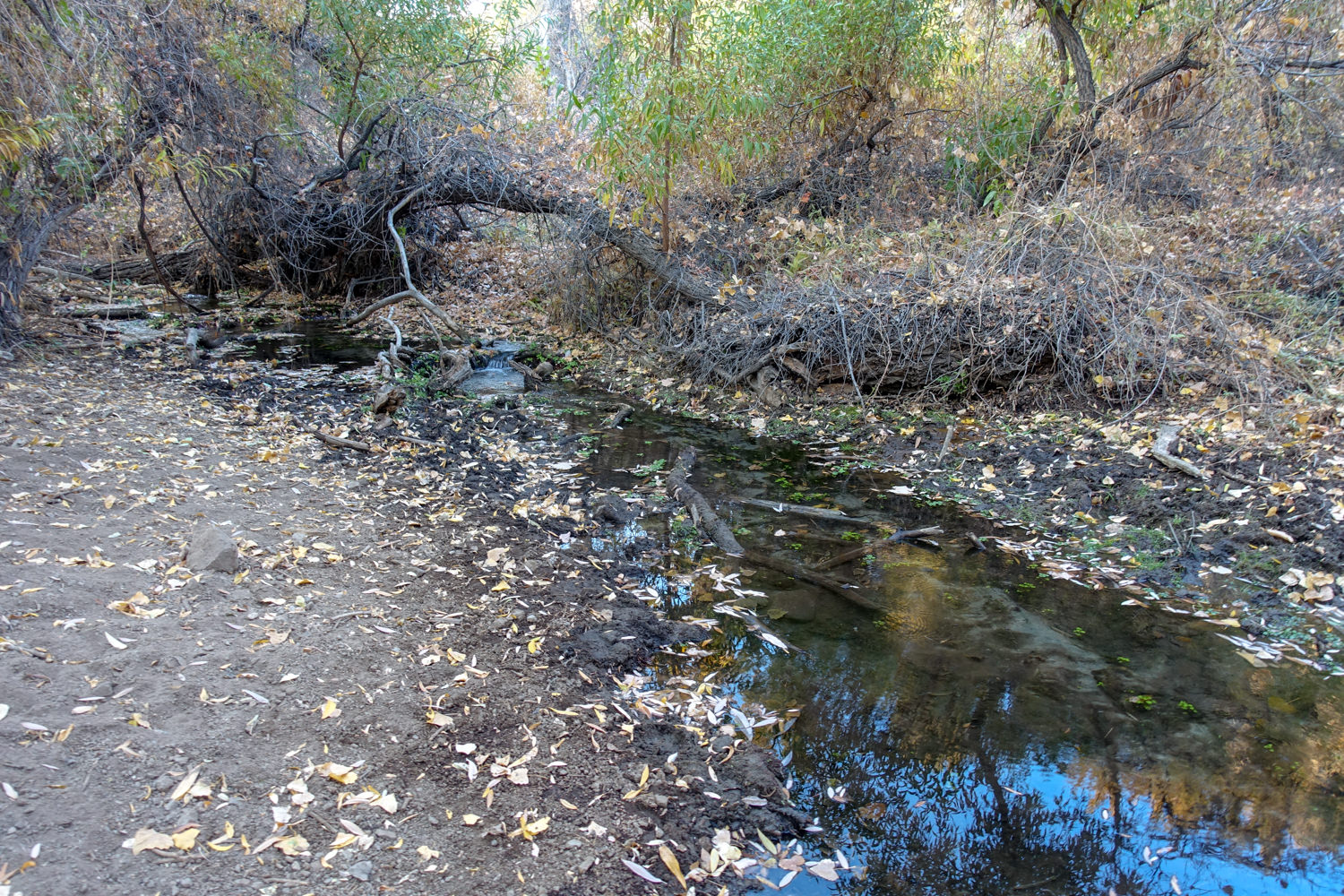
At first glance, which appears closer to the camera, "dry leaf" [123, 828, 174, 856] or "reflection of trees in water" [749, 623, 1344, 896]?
"dry leaf" [123, 828, 174, 856]

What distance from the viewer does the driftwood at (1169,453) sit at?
5.41 meters

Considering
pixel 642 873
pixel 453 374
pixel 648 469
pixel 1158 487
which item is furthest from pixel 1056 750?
pixel 453 374

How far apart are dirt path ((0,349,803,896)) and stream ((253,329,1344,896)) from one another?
38cm

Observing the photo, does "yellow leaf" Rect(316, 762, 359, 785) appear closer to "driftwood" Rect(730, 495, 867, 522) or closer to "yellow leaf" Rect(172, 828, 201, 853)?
"yellow leaf" Rect(172, 828, 201, 853)

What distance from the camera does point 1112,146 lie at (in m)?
8.95

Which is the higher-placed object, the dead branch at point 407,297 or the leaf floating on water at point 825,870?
the dead branch at point 407,297

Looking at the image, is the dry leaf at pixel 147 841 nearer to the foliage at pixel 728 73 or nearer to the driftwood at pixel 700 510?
the driftwood at pixel 700 510

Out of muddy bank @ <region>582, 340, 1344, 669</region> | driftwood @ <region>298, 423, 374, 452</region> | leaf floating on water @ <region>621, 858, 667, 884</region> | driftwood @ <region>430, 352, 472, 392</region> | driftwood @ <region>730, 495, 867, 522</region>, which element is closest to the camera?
leaf floating on water @ <region>621, 858, 667, 884</region>

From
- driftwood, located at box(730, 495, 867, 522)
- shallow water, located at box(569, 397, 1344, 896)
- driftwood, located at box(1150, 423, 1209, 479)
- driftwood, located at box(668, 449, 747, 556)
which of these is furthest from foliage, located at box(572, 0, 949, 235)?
driftwood, located at box(1150, 423, 1209, 479)

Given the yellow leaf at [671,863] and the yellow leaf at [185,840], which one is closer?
the yellow leaf at [185,840]

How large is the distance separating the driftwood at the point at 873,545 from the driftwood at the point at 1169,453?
Result: 1745 mm

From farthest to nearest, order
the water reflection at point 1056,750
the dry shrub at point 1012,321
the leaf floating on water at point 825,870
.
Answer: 1. the dry shrub at point 1012,321
2. the water reflection at point 1056,750
3. the leaf floating on water at point 825,870

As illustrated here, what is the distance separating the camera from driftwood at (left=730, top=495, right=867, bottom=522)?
576cm

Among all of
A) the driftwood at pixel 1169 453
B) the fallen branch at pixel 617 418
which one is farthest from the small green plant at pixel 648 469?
the driftwood at pixel 1169 453
